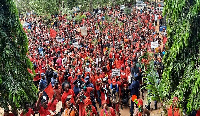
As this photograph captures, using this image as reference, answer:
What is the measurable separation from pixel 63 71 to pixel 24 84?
4.01m

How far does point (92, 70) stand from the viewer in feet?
39.5

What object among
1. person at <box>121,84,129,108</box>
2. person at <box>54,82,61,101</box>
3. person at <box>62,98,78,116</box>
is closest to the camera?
person at <box>62,98,78,116</box>

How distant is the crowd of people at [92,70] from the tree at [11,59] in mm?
683

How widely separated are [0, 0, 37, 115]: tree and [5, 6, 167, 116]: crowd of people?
0.68 meters

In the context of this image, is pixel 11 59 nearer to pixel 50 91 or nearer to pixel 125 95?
pixel 50 91

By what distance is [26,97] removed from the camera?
7.59m

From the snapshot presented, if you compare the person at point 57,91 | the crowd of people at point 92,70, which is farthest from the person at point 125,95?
the person at point 57,91

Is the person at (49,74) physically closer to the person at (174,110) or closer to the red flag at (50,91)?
the red flag at (50,91)

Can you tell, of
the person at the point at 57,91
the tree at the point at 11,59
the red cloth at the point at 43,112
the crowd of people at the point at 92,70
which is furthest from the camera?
the person at the point at 57,91

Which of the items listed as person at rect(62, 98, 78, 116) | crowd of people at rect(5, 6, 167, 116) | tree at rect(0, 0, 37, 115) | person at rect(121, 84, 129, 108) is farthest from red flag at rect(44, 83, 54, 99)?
person at rect(121, 84, 129, 108)

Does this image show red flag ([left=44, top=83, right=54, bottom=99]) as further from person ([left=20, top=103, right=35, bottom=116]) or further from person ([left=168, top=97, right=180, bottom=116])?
person ([left=168, top=97, right=180, bottom=116])

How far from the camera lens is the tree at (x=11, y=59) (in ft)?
24.1

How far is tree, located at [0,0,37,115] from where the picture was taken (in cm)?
734

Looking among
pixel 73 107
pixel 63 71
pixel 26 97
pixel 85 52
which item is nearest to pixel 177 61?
pixel 73 107
